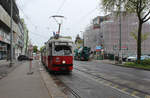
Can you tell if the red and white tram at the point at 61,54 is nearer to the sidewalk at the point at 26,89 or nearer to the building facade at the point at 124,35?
the sidewalk at the point at 26,89

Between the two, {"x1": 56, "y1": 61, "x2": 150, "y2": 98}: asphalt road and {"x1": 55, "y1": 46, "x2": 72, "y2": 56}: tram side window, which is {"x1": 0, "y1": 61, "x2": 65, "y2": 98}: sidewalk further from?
{"x1": 55, "y1": 46, "x2": 72, "y2": 56}: tram side window

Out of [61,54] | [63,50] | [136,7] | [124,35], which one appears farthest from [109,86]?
[124,35]

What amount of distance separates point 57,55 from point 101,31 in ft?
150

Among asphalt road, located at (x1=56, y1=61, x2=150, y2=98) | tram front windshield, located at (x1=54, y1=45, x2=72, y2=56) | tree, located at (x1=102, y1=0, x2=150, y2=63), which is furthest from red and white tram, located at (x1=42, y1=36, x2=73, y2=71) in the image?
tree, located at (x1=102, y1=0, x2=150, y2=63)

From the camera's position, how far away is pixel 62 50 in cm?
1433

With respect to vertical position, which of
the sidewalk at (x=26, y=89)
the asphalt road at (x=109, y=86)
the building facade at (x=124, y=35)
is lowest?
the asphalt road at (x=109, y=86)

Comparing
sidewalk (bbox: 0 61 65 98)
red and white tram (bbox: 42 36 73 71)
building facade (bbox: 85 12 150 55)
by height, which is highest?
building facade (bbox: 85 12 150 55)

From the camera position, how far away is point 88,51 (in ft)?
150

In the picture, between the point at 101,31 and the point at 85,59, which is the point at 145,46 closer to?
the point at 101,31

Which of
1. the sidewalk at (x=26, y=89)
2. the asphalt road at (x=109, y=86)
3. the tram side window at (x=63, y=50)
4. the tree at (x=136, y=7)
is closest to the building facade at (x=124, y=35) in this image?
the tree at (x=136, y=7)

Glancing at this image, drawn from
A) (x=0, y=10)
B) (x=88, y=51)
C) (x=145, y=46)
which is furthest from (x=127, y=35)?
(x=0, y=10)

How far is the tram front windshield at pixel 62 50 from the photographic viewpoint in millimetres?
14084

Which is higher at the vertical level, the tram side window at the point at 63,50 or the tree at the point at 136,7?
the tree at the point at 136,7

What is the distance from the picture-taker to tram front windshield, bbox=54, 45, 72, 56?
14.1 meters
